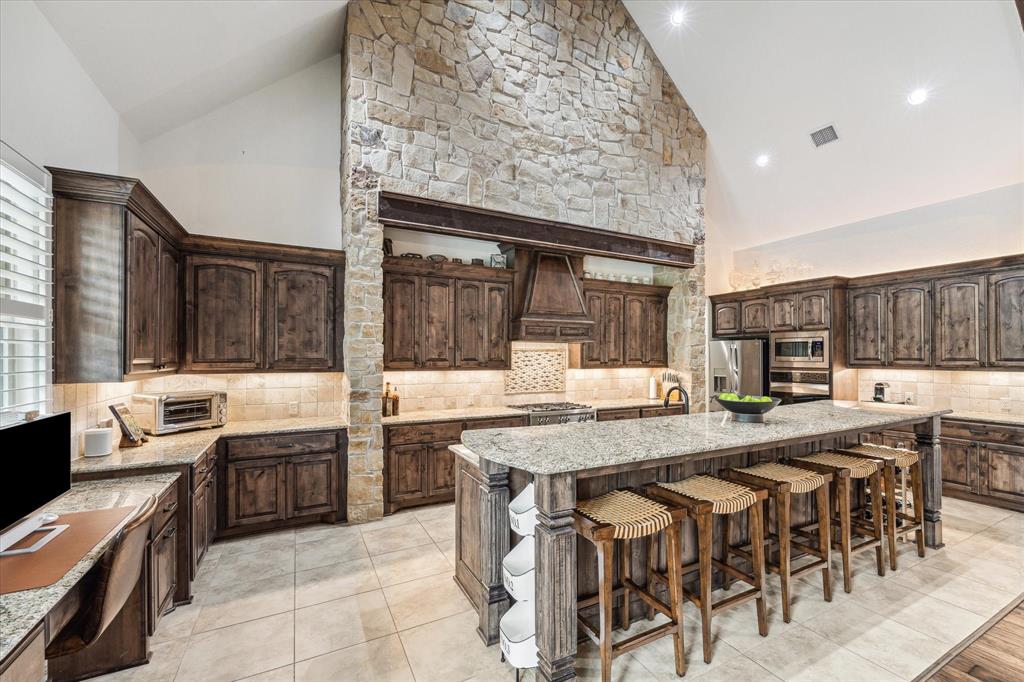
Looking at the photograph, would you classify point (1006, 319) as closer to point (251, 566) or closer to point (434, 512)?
point (434, 512)

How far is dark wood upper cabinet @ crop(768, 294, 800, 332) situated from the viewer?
6.16 metres

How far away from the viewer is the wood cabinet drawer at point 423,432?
4.46 m

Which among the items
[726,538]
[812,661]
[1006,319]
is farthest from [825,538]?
[1006,319]

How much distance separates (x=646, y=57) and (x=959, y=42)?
3274mm

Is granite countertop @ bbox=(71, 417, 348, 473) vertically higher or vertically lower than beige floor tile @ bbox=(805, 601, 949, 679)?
higher

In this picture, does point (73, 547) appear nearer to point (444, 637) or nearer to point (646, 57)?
point (444, 637)

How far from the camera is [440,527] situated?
13.5 feet

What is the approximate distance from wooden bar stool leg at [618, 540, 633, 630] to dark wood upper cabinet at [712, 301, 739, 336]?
212 inches

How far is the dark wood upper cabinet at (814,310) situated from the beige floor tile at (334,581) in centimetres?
601

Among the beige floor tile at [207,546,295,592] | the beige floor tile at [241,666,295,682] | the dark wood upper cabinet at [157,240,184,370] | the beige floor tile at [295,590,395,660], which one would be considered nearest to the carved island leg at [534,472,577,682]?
the beige floor tile at [295,590,395,660]

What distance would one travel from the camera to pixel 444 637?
99.1 inches

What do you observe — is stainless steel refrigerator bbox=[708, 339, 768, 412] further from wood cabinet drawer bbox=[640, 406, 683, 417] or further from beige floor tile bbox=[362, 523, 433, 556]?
beige floor tile bbox=[362, 523, 433, 556]

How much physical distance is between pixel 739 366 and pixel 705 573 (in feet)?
16.8

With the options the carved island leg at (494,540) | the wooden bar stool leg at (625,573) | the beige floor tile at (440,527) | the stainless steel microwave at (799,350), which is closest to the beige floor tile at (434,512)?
the beige floor tile at (440,527)
